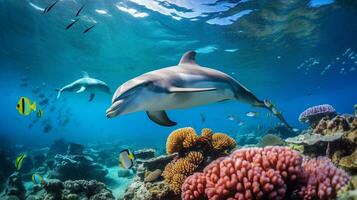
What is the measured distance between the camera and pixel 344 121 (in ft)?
17.7

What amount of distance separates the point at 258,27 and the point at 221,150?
57.4 ft

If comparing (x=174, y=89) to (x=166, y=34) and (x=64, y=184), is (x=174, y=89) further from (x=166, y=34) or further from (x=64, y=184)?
(x=166, y=34)

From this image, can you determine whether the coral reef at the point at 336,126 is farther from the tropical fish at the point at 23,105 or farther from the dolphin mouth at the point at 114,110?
the tropical fish at the point at 23,105

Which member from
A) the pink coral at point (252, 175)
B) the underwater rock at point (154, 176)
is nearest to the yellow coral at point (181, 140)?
the underwater rock at point (154, 176)

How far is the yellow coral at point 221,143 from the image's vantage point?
5751 millimetres

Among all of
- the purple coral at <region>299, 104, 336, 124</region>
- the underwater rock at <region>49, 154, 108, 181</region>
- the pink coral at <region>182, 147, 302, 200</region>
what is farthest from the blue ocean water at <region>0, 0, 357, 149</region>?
the pink coral at <region>182, 147, 302, 200</region>

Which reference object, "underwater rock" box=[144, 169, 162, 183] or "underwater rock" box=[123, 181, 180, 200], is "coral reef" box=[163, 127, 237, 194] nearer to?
"underwater rock" box=[123, 181, 180, 200]

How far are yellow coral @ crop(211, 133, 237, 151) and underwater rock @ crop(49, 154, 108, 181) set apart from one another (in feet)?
28.8

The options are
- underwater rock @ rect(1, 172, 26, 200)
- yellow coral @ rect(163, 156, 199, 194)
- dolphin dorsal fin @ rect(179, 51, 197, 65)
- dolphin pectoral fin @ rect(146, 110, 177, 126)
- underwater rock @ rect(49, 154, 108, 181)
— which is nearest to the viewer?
dolphin pectoral fin @ rect(146, 110, 177, 126)

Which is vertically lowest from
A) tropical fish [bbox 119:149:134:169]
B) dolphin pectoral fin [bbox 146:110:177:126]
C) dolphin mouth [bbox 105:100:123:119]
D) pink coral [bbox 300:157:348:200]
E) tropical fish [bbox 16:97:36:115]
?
tropical fish [bbox 16:97:36:115]

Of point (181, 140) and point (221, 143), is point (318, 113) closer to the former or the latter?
point (221, 143)

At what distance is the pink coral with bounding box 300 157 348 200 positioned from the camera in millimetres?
3057

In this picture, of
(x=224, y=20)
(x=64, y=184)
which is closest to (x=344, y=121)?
(x=64, y=184)

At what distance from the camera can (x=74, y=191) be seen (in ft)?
21.9
